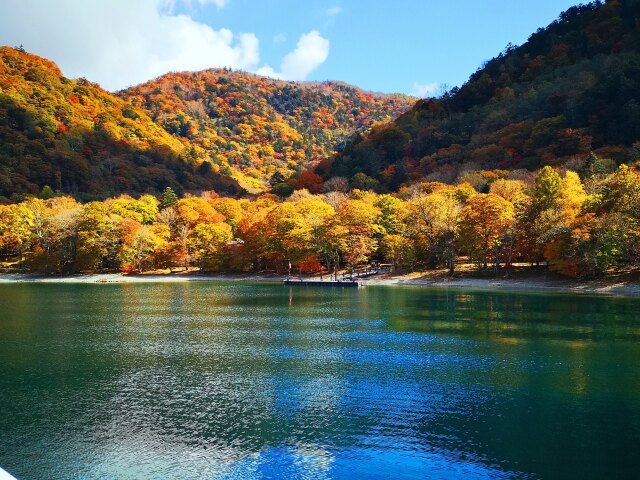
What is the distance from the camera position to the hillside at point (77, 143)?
450 ft

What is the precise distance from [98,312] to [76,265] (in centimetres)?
5285

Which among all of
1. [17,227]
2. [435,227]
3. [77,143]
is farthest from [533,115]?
[77,143]

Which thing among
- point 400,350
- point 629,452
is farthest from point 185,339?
point 629,452

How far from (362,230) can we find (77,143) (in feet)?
347

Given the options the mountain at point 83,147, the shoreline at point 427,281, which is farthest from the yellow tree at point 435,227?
the mountain at point 83,147

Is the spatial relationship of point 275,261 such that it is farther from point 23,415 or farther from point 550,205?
point 23,415

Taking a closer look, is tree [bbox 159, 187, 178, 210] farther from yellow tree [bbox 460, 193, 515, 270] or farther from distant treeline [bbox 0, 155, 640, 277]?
yellow tree [bbox 460, 193, 515, 270]

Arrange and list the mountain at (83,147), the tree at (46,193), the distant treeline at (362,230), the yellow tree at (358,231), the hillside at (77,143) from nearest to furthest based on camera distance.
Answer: the distant treeline at (362,230) < the yellow tree at (358,231) < the tree at (46,193) < the hillside at (77,143) < the mountain at (83,147)

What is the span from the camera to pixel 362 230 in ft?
265

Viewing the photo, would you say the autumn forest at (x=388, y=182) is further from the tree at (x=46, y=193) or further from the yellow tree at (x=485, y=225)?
the tree at (x=46, y=193)

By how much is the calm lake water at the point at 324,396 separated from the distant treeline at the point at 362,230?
1731 cm

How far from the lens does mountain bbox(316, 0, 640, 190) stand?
Answer: 10275 cm

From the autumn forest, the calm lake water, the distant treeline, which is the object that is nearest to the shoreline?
the distant treeline

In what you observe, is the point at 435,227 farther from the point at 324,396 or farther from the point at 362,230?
the point at 324,396
